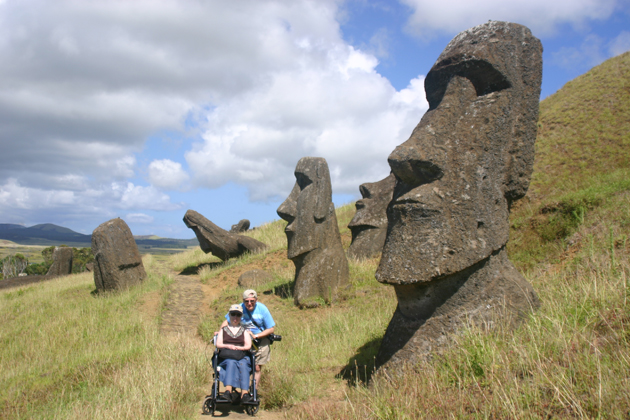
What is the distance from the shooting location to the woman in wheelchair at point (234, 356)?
4.57 metres

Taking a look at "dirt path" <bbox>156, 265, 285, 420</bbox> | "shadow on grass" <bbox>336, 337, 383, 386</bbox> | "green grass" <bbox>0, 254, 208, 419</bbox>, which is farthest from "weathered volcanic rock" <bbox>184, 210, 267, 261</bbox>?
"shadow on grass" <bbox>336, 337, 383, 386</bbox>

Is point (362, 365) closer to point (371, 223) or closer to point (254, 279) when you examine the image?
point (254, 279)

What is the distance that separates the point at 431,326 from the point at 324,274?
17.8 feet

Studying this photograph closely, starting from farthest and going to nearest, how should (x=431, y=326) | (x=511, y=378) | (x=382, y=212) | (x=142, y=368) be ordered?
(x=382, y=212) → (x=142, y=368) → (x=431, y=326) → (x=511, y=378)

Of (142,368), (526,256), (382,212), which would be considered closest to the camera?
(142,368)

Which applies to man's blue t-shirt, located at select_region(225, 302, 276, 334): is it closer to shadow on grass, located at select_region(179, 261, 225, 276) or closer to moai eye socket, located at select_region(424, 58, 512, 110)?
moai eye socket, located at select_region(424, 58, 512, 110)

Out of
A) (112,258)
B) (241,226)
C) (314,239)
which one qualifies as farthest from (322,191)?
(241,226)

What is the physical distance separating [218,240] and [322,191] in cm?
823

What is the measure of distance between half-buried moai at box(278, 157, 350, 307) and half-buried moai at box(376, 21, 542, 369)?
16.2 feet

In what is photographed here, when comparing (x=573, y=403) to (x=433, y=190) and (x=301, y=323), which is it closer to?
(x=433, y=190)

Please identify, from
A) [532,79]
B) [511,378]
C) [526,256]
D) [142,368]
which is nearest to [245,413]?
[142,368]

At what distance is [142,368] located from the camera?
550cm

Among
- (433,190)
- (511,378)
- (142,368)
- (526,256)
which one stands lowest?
(142,368)

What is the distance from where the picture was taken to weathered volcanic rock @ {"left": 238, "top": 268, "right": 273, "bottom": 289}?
12.0 m
